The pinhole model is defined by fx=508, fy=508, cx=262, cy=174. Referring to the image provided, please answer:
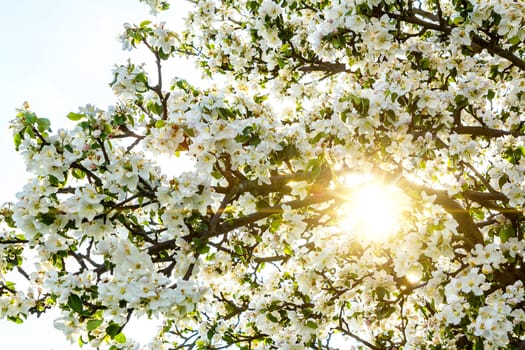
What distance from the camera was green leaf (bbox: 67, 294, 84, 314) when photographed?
3.00m

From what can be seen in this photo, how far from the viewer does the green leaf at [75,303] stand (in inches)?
118

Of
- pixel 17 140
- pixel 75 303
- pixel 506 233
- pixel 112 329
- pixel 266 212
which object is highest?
pixel 506 233

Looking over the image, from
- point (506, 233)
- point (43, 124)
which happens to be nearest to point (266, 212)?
point (43, 124)

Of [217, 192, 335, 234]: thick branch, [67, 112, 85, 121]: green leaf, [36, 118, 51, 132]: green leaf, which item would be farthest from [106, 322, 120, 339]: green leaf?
[67, 112, 85, 121]: green leaf

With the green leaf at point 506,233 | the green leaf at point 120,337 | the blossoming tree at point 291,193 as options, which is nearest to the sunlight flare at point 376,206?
the blossoming tree at point 291,193

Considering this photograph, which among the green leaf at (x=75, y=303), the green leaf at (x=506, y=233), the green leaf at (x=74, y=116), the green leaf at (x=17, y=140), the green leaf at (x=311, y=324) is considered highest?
the green leaf at (x=506, y=233)

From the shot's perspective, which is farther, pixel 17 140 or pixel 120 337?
pixel 17 140

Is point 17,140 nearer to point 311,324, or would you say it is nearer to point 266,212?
point 266,212

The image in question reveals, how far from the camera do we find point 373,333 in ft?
23.6

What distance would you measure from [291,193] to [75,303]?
5.92 ft

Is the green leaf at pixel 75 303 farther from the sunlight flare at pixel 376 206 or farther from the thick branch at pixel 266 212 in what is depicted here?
the sunlight flare at pixel 376 206

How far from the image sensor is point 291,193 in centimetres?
406

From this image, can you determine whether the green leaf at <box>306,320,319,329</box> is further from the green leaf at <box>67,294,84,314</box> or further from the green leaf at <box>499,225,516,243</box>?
the green leaf at <box>67,294,84,314</box>

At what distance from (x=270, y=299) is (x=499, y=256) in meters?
2.51
